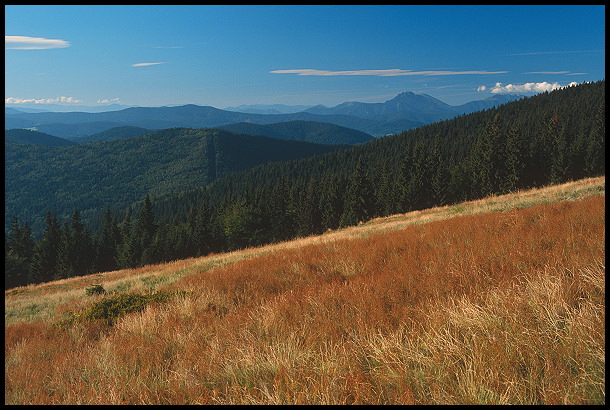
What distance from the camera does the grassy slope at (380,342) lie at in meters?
2.51

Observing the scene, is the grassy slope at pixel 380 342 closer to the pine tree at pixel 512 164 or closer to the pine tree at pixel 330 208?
the pine tree at pixel 512 164

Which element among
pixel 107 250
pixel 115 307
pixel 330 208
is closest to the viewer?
pixel 115 307

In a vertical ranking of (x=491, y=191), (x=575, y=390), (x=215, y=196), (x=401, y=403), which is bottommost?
(x=215, y=196)

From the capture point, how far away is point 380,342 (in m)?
3.17

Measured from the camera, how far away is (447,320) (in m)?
3.45

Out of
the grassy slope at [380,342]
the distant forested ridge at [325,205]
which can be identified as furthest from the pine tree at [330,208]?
the grassy slope at [380,342]

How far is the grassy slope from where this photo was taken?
251 cm

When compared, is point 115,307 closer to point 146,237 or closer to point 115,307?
point 115,307

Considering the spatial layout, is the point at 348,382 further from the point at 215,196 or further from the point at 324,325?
the point at 215,196

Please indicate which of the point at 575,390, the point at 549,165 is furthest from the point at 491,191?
the point at 575,390

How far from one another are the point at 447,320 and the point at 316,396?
1.80 metres

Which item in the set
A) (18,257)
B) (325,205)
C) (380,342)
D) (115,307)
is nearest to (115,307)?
(115,307)

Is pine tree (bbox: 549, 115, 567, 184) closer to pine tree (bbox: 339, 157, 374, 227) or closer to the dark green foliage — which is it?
pine tree (bbox: 339, 157, 374, 227)

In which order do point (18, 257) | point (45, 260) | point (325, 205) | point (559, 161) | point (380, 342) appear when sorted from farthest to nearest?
point (325, 205) → point (559, 161) → point (45, 260) → point (18, 257) → point (380, 342)
